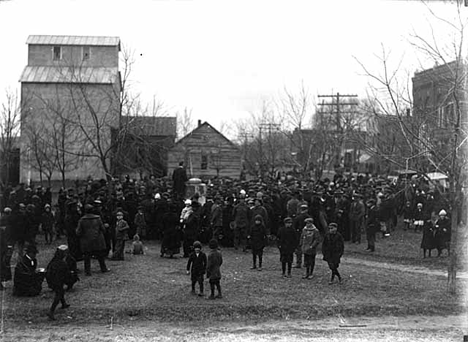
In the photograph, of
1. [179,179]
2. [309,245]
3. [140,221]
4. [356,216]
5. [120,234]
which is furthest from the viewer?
[179,179]

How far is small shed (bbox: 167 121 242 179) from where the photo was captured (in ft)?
151

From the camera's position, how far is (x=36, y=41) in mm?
40844

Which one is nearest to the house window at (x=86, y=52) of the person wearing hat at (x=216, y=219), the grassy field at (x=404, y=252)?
the person wearing hat at (x=216, y=219)

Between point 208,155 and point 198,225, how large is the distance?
31.0 m

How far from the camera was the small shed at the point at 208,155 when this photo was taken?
46.1m

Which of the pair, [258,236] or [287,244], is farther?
[258,236]

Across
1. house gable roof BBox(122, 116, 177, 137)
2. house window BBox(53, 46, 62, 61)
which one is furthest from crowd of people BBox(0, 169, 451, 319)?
house window BBox(53, 46, 62, 61)

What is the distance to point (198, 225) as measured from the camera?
17203mm

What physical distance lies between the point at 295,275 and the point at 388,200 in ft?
24.1

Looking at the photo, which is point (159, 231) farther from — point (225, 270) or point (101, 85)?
point (101, 85)

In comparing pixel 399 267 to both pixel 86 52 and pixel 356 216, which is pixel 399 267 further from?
pixel 86 52

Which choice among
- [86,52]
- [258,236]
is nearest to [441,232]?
[258,236]

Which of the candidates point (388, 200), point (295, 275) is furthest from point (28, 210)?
point (388, 200)

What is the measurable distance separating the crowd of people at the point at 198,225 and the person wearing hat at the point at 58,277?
21 mm
